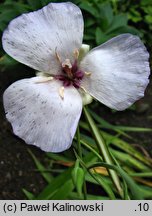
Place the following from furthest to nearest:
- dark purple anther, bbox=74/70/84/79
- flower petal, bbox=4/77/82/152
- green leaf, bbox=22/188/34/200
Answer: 1. green leaf, bbox=22/188/34/200
2. dark purple anther, bbox=74/70/84/79
3. flower petal, bbox=4/77/82/152

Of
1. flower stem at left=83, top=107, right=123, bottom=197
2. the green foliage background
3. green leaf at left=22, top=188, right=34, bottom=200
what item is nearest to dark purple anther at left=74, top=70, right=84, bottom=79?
flower stem at left=83, top=107, right=123, bottom=197

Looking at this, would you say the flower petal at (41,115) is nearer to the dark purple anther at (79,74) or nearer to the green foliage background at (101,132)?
the dark purple anther at (79,74)

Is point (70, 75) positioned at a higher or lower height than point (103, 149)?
higher

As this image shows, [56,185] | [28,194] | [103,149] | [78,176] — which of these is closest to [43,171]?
[28,194]

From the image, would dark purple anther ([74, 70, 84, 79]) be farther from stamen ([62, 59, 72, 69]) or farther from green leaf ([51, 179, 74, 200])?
green leaf ([51, 179, 74, 200])

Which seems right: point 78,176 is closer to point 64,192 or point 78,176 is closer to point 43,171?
point 64,192

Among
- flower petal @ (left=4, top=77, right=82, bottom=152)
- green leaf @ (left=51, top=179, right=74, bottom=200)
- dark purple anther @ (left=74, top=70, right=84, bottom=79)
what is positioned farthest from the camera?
green leaf @ (left=51, top=179, right=74, bottom=200)
